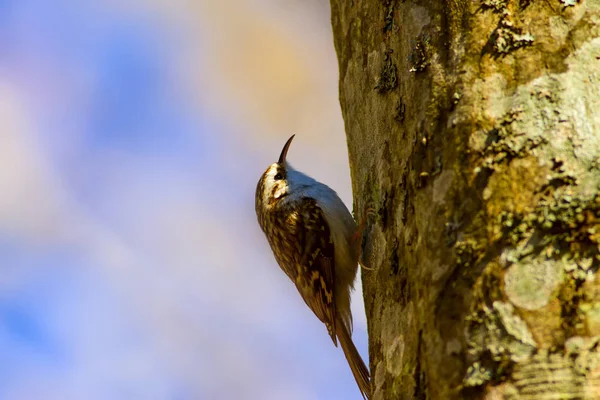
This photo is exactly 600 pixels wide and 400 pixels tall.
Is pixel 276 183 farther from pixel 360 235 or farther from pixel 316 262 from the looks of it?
pixel 360 235

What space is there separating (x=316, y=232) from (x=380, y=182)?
107 centimetres

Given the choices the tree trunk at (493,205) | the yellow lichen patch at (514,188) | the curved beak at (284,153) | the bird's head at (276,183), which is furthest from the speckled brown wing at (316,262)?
the yellow lichen patch at (514,188)

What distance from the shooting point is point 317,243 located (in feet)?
8.75

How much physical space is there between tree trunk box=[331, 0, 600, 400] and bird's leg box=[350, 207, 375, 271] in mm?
342

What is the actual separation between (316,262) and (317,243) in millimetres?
73

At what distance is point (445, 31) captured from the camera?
1368 mm

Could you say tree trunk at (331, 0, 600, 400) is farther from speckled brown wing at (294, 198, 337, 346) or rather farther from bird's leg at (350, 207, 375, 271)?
speckled brown wing at (294, 198, 337, 346)

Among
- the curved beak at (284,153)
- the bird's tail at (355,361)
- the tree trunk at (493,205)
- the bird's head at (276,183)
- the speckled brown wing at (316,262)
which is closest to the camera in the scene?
the tree trunk at (493,205)

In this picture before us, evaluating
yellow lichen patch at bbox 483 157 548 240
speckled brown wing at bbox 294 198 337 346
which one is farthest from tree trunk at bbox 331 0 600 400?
speckled brown wing at bbox 294 198 337 346

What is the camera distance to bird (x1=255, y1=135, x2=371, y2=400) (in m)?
2.50

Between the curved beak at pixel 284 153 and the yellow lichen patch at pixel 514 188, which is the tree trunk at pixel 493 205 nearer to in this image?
the yellow lichen patch at pixel 514 188

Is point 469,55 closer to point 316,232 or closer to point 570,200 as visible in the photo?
point 570,200

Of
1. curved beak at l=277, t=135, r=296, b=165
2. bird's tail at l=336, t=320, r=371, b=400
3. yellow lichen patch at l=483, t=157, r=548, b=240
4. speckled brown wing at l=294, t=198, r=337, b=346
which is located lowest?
yellow lichen patch at l=483, t=157, r=548, b=240

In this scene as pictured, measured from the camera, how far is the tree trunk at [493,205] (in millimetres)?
1030
